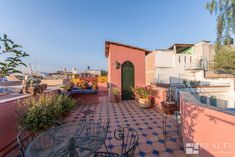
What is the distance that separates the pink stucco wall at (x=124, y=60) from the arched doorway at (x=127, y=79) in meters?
0.25

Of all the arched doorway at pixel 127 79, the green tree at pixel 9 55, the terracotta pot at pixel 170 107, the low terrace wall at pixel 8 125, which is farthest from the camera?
the arched doorway at pixel 127 79

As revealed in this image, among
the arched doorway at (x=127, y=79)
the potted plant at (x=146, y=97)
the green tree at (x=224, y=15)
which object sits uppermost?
the green tree at (x=224, y=15)

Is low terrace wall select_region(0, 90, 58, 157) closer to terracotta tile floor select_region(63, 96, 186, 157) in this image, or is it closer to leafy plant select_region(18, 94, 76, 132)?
leafy plant select_region(18, 94, 76, 132)

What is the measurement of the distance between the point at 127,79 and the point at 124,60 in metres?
1.31

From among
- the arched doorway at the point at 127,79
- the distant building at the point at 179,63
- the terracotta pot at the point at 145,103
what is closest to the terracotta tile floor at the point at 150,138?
the terracotta pot at the point at 145,103

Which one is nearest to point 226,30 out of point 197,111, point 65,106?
point 197,111

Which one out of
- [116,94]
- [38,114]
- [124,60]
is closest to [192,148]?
[38,114]

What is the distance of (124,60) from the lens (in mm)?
8008

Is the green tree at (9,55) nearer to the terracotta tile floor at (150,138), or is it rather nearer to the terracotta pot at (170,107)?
the terracotta tile floor at (150,138)

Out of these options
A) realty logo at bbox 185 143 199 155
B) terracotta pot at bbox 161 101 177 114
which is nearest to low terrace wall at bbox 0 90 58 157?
realty logo at bbox 185 143 199 155

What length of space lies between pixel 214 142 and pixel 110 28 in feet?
41.4

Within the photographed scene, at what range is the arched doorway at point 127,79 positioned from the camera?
26.3 feet

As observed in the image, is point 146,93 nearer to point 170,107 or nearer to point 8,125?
point 170,107

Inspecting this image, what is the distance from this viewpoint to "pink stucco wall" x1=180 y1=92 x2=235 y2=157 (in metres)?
1.44
